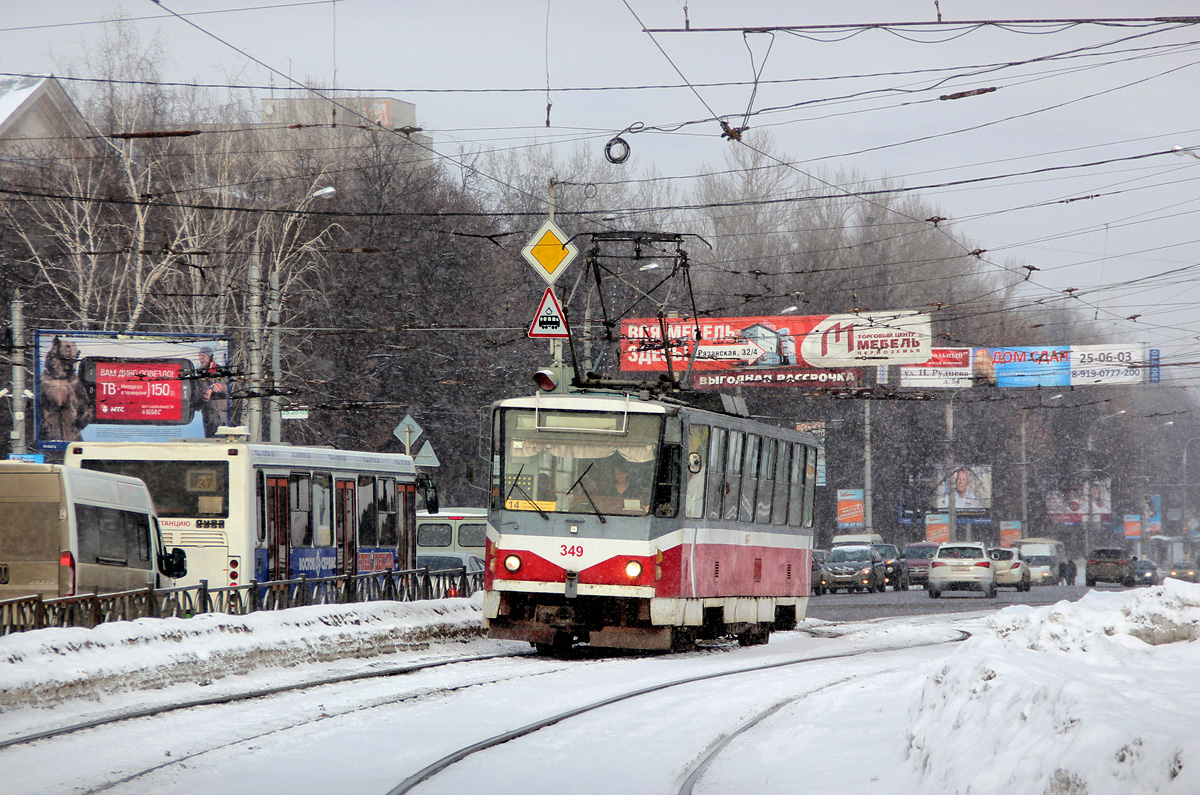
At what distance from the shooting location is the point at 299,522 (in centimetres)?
2288

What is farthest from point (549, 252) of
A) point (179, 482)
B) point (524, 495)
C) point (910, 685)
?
point (910, 685)

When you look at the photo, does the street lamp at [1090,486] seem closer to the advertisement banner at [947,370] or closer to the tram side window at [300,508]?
the advertisement banner at [947,370]

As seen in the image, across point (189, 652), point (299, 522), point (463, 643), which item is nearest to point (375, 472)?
point (299, 522)

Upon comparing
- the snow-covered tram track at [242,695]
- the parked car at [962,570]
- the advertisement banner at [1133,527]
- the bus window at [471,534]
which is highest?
the snow-covered tram track at [242,695]

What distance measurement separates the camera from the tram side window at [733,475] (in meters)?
17.6

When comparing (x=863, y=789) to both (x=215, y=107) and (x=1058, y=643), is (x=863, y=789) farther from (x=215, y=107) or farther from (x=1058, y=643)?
(x=215, y=107)

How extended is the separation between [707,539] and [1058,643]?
5.33 m

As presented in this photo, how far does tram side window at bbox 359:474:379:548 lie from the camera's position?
82.5ft

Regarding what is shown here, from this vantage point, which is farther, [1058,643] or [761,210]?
[761,210]

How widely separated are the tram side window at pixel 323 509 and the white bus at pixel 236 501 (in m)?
0.02

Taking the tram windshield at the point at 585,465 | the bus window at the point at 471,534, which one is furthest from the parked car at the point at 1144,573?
the tram windshield at the point at 585,465

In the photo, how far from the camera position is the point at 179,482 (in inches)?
850

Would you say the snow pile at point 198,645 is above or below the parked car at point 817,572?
above

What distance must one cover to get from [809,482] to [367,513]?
839 centimetres
